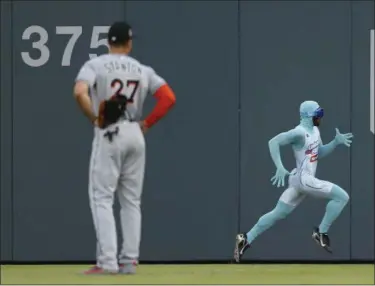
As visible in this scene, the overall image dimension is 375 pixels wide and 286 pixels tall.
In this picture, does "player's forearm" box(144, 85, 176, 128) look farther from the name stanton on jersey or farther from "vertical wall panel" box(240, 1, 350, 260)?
"vertical wall panel" box(240, 1, 350, 260)

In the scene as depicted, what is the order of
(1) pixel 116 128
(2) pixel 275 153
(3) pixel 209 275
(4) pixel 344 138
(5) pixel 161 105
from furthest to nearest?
(4) pixel 344 138 < (2) pixel 275 153 < (3) pixel 209 275 < (5) pixel 161 105 < (1) pixel 116 128

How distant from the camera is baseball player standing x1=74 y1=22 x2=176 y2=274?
7.92 meters

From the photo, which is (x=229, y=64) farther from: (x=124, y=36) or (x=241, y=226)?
(x=124, y=36)

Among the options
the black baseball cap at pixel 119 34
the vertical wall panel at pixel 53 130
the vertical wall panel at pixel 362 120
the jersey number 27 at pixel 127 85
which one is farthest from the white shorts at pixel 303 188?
the black baseball cap at pixel 119 34

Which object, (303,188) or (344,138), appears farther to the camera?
(344,138)

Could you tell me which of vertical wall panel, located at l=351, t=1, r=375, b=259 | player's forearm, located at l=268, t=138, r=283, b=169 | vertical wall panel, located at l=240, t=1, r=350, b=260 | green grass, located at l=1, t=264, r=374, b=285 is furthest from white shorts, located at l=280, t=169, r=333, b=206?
vertical wall panel, located at l=351, t=1, r=375, b=259

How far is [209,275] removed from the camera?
983 centimetres

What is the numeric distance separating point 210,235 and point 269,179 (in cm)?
94

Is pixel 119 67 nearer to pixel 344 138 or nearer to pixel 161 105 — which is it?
pixel 161 105

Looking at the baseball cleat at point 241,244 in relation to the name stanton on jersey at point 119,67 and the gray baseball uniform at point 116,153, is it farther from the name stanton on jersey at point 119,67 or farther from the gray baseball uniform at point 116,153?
the name stanton on jersey at point 119,67

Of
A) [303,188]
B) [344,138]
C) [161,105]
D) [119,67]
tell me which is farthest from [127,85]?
[344,138]

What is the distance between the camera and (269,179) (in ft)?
39.5

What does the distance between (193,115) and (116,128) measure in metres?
4.14

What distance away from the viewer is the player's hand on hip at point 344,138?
10.7 m
